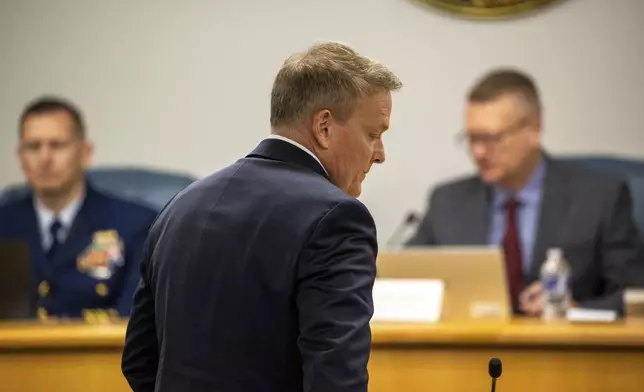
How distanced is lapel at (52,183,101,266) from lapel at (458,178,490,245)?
2039 millimetres

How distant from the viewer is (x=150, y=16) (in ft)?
18.0

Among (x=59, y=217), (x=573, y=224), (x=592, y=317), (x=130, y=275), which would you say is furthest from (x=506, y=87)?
(x=59, y=217)

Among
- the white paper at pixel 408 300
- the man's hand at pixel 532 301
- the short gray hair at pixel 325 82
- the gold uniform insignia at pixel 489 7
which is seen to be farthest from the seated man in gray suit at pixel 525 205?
the short gray hair at pixel 325 82

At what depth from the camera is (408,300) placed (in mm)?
3582

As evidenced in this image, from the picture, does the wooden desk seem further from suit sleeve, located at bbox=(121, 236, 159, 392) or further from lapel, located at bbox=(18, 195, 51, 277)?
lapel, located at bbox=(18, 195, 51, 277)

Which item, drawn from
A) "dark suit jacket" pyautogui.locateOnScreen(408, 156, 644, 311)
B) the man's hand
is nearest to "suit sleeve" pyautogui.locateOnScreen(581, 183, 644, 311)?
"dark suit jacket" pyautogui.locateOnScreen(408, 156, 644, 311)

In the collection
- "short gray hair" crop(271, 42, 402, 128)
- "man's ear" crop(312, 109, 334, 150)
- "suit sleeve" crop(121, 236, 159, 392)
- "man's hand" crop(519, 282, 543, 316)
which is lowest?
"man's hand" crop(519, 282, 543, 316)

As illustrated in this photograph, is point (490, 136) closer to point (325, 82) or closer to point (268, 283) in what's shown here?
point (325, 82)

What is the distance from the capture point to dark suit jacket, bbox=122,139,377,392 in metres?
1.53

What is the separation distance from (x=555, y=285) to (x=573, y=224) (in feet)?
1.64

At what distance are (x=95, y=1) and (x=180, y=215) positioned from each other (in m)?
4.10

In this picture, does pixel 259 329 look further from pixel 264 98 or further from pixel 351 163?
pixel 264 98

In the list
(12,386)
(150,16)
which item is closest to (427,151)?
(150,16)

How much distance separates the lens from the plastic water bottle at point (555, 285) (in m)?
4.31
